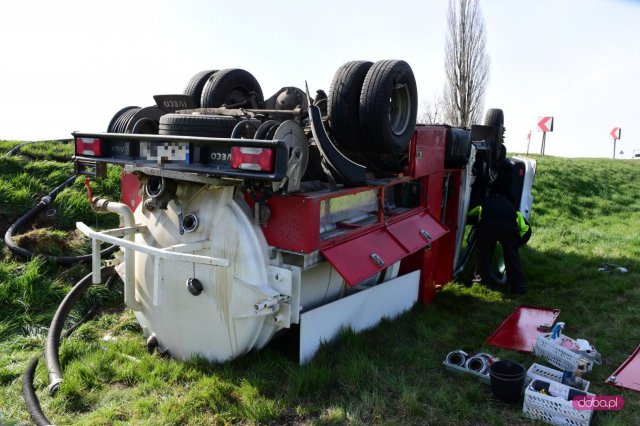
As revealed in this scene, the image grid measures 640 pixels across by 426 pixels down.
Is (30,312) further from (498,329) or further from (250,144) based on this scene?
(498,329)

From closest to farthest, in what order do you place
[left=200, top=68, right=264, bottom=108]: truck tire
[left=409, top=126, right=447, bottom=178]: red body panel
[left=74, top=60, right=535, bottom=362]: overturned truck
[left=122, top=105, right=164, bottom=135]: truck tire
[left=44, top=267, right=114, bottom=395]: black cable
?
[left=74, top=60, right=535, bottom=362]: overturned truck, [left=44, top=267, right=114, bottom=395]: black cable, [left=122, top=105, right=164, bottom=135]: truck tire, [left=200, top=68, right=264, bottom=108]: truck tire, [left=409, top=126, right=447, bottom=178]: red body panel

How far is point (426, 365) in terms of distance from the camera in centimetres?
390

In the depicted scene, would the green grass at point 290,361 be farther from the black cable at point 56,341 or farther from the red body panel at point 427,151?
the red body panel at point 427,151

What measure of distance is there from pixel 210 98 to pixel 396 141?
64.5 inches

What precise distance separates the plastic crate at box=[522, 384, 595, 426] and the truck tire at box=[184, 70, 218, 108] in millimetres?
3580

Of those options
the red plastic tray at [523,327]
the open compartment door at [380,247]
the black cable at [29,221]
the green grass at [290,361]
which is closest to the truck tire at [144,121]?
the black cable at [29,221]

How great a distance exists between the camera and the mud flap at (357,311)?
368 cm

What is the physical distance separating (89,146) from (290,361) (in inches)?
85.7

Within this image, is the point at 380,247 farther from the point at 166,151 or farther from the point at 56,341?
the point at 56,341

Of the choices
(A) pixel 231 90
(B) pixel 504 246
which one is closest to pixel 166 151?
(A) pixel 231 90

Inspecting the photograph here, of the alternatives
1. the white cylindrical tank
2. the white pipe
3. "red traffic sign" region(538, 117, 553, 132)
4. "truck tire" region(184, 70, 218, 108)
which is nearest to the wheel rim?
the white cylindrical tank

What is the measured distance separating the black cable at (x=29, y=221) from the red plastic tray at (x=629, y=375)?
416 centimetres

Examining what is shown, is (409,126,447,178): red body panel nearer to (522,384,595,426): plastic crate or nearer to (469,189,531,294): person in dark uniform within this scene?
(469,189,531,294): person in dark uniform

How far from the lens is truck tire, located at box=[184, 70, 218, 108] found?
16.0ft
